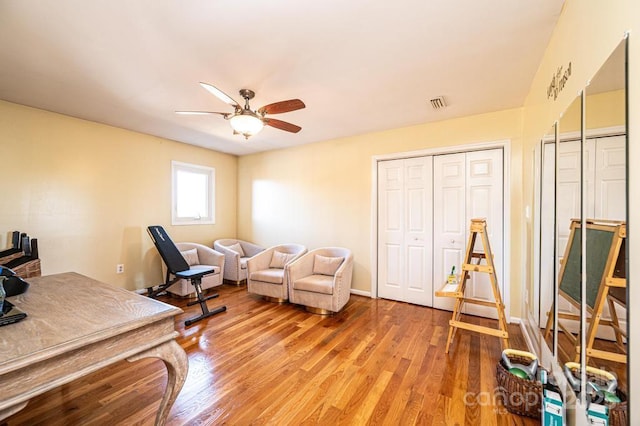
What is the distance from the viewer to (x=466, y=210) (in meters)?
3.32

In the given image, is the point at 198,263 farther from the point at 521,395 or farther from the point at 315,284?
the point at 521,395

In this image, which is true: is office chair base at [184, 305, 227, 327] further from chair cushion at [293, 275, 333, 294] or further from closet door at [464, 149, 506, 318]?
closet door at [464, 149, 506, 318]

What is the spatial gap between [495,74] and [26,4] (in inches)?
134

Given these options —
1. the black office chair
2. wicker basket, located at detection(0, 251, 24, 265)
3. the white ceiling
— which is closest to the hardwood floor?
the black office chair

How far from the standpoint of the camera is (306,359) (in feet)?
7.54

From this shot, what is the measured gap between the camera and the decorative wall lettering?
1.54 meters

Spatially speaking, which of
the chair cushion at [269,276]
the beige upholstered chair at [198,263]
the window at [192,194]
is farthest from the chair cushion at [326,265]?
the window at [192,194]

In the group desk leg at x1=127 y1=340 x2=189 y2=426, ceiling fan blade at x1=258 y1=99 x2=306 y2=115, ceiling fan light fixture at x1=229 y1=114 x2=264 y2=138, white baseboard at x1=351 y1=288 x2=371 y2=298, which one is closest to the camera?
desk leg at x1=127 y1=340 x2=189 y2=426

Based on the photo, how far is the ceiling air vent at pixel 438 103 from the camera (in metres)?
2.82

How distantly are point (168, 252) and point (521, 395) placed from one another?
3.84 metres

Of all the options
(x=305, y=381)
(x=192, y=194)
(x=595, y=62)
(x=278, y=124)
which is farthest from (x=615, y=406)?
(x=192, y=194)

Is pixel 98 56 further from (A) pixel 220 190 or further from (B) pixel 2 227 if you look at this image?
(A) pixel 220 190

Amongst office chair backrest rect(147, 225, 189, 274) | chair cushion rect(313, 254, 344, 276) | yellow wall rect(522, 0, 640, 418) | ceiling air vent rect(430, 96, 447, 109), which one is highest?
ceiling air vent rect(430, 96, 447, 109)

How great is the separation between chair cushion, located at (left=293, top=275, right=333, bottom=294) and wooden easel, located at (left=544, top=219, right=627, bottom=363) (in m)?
2.22
